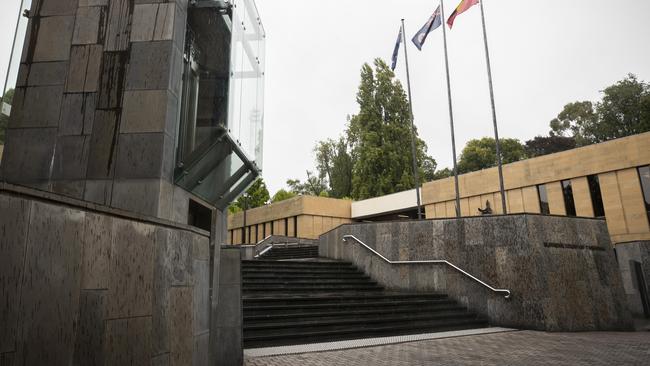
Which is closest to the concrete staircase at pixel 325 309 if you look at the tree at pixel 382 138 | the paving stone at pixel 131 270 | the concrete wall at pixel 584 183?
the paving stone at pixel 131 270

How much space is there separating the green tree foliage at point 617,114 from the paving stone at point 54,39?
44.0 metres

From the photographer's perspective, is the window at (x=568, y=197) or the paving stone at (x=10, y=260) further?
the window at (x=568, y=197)

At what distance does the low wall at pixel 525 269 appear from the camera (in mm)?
9141

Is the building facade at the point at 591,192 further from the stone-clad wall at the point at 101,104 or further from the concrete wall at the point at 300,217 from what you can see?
the stone-clad wall at the point at 101,104

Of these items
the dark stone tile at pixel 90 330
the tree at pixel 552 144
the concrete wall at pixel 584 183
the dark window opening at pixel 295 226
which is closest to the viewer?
the dark stone tile at pixel 90 330

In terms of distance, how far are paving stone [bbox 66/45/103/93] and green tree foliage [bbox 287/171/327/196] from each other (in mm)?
43941

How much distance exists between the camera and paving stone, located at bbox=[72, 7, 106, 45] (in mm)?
6504

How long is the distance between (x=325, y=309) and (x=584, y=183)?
18.8 metres

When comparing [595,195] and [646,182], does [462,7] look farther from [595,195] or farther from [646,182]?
[595,195]

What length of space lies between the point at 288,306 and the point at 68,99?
5391 mm

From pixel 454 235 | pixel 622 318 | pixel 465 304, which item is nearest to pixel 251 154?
pixel 454 235

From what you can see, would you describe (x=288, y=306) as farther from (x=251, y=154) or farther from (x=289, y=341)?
(x=251, y=154)

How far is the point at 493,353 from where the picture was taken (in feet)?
20.0

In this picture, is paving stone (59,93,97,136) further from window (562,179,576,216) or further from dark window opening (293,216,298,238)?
dark window opening (293,216,298,238)
